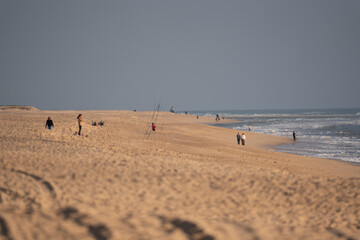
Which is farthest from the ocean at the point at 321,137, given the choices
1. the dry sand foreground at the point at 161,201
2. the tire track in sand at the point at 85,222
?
the tire track in sand at the point at 85,222

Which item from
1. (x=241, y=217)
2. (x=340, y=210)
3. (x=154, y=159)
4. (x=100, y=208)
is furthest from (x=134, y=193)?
(x=340, y=210)

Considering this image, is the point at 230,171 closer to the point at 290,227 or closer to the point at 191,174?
the point at 191,174

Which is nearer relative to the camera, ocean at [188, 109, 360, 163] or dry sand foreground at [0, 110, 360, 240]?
dry sand foreground at [0, 110, 360, 240]

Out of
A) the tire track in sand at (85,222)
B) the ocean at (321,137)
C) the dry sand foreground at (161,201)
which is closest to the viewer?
the tire track in sand at (85,222)

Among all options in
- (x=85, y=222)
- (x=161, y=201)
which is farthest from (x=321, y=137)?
(x=85, y=222)

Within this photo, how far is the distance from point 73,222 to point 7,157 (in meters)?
Answer: 6.05

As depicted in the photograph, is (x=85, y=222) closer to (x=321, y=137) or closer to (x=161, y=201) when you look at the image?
(x=161, y=201)

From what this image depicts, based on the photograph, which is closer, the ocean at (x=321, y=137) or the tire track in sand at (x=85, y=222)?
the tire track in sand at (x=85, y=222)

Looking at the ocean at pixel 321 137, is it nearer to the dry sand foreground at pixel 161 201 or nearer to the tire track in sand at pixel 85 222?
the dry sand foreground at pixel 161 201

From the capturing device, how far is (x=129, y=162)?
423 inches

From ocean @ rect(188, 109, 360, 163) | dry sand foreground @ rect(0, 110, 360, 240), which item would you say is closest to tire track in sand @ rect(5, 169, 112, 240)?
dry sand foreground @ rect(0, 110, 360, 240)

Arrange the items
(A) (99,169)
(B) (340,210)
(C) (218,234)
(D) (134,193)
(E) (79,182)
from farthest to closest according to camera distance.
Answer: (A) (99,169)
(E) (79,182)
(D) (134,193)
(B) (340,210)
(C) (218,234)

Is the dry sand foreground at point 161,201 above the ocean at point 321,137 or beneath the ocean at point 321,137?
above

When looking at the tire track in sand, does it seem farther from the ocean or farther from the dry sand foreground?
the ocean
